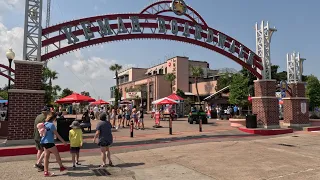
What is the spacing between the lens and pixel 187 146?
1153 cm

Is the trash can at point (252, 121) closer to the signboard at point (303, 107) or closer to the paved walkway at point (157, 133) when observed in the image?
the paved walkway at point (157, 133)

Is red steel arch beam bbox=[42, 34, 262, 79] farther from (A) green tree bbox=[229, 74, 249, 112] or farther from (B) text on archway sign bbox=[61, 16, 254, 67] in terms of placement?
(A) green tree bbox=[229, 74, 249, 112]

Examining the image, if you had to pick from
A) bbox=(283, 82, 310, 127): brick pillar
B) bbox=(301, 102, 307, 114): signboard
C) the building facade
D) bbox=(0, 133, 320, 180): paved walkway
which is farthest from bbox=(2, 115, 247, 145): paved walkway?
the building facade

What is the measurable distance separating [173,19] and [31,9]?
297 inches

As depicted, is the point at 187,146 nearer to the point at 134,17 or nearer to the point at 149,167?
the point at 149,167

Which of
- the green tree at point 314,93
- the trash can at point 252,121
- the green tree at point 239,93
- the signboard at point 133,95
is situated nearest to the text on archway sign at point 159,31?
the trash can at point 252,121

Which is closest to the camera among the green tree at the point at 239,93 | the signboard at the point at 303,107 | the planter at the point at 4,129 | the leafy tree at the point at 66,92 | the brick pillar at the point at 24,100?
the brick pillar at the point at 24,100

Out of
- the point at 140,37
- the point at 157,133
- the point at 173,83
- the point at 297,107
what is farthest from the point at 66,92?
the point at 297,107

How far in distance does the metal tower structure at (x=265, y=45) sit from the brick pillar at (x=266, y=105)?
703mm

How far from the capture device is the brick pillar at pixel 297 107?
20.2m

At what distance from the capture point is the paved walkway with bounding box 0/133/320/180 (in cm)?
684

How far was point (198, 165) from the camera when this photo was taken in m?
7.97

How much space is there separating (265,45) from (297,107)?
5613 mm

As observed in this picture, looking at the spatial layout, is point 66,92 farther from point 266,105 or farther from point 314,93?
point 266,105
